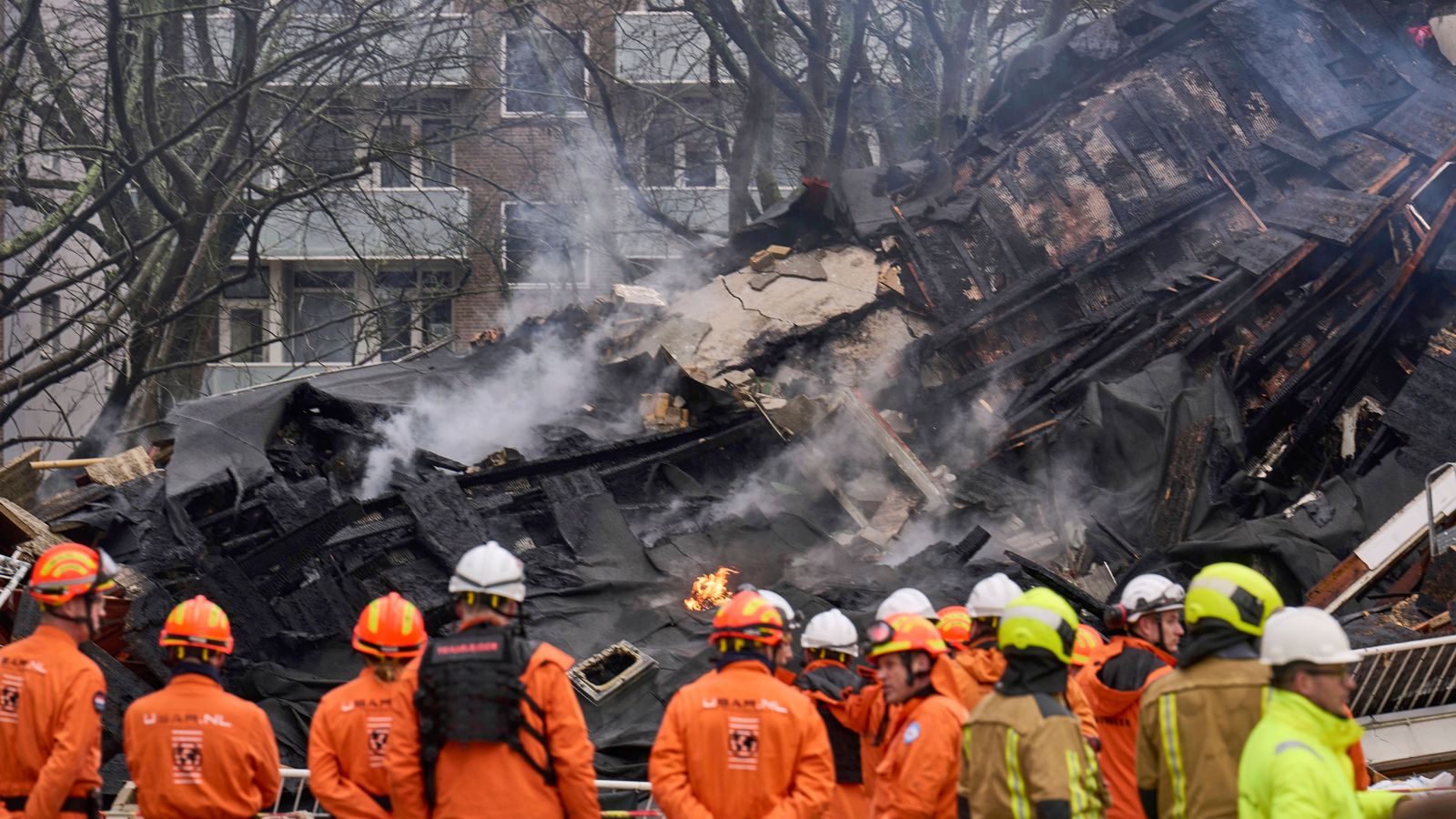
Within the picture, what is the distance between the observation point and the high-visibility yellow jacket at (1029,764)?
3.89 m

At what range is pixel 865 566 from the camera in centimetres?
1058

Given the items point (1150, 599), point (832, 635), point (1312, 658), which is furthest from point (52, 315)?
point (1312, 658)

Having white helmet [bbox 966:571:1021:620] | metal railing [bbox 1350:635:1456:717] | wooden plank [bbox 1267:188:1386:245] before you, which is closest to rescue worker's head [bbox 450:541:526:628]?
white helmet [bbox 966:571:1021:620]

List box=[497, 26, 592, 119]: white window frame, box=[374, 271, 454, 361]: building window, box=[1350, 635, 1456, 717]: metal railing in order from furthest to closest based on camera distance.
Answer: box=[497, 26, 592, 119]: white window frame → box=[374, 271, 454, 361]: building window → box=[1350, 635, 1456, 717]: metal railing

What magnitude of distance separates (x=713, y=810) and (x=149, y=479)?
7.41 meters

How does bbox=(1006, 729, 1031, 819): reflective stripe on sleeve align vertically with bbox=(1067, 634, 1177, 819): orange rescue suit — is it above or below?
above

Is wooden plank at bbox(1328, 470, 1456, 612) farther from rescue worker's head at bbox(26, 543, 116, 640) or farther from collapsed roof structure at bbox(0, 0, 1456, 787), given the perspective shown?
rescue worker's head at bbox(26, 543, 116, 640)

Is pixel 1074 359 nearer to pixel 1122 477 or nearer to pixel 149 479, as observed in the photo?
pixel 1122 477

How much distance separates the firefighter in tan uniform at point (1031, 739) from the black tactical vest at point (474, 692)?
1450mm

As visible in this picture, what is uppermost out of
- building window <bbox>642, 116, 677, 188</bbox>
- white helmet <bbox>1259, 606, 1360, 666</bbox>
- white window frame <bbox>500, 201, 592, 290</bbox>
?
building window <bbox>642, 116, 677, 188</bbox>

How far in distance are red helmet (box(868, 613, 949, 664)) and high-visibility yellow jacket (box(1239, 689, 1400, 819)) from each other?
3.96ft

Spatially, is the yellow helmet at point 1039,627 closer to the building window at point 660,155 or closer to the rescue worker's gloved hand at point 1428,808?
the rescue worker's gloved hand at point 1428,808

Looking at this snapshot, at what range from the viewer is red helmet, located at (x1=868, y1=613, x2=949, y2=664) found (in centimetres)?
464

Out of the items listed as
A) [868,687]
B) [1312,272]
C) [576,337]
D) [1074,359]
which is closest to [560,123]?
[576,337]
